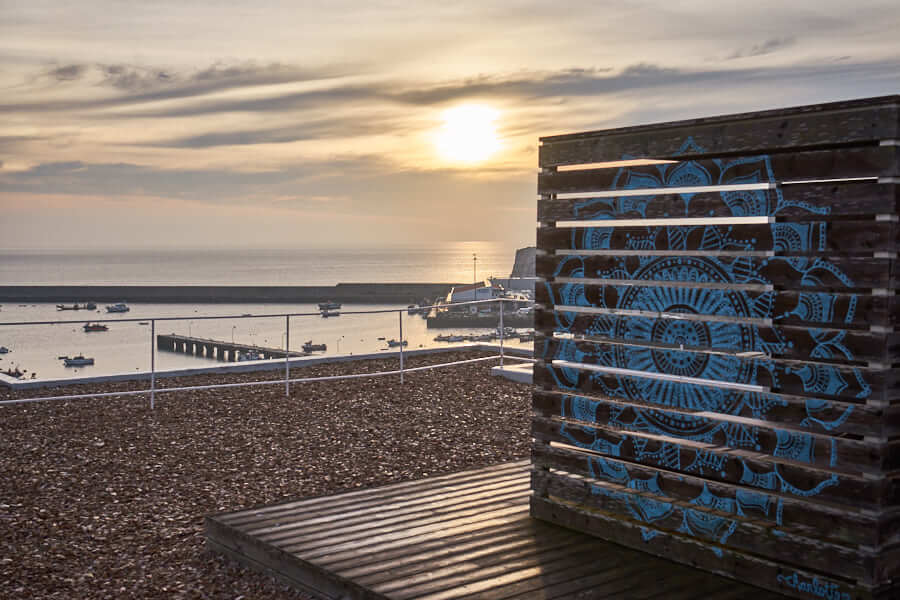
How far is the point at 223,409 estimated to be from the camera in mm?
8281

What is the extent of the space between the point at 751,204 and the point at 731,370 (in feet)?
2.10

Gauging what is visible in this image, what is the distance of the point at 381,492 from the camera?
4.78m

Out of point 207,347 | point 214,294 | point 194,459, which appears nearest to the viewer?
point 194,459

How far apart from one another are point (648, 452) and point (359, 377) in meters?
6.50

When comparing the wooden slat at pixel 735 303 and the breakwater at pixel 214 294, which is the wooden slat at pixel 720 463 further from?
the breakwater at pixel 214 294

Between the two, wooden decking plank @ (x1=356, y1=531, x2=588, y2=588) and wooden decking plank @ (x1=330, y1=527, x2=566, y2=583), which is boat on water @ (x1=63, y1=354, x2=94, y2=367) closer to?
wooden decking plank @ (x1=330, y1=527, x2=566, y2=583)

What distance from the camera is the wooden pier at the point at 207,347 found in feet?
148

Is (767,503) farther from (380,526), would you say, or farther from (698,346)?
(380,526)

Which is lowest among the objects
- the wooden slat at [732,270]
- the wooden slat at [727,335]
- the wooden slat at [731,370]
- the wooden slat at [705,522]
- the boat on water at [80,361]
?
the boat on water at [80,361]

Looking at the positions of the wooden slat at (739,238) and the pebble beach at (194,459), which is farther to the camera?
the pebble beach at (194,459)

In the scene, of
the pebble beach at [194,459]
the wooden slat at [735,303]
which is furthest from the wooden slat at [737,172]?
the pebble beach at [194,459]

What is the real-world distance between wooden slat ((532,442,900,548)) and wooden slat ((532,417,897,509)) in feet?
0.10

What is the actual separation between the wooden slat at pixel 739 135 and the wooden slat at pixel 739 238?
29 centimetres

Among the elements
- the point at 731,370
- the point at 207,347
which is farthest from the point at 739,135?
the point at 207,347
